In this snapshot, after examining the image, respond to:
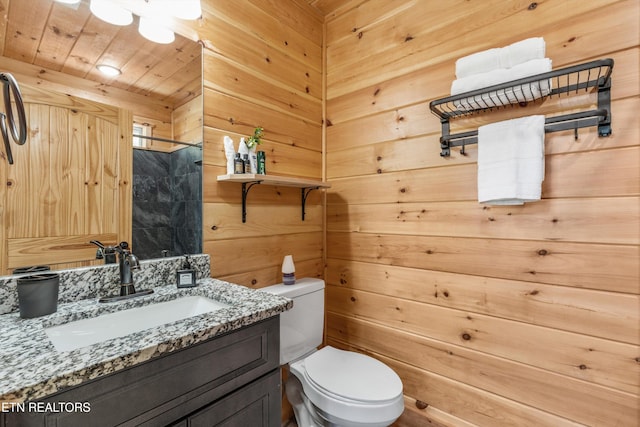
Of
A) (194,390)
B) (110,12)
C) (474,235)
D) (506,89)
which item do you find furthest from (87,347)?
(506,89)

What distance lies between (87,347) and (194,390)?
0.26 meters

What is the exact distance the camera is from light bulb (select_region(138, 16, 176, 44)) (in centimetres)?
122

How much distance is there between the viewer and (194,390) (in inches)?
29.9

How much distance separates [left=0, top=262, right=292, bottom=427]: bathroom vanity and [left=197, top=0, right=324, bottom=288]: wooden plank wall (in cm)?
49

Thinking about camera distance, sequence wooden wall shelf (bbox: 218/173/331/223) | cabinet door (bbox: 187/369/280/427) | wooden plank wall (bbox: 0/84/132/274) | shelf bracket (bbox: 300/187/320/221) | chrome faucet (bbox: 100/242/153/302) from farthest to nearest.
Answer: shelf bracket (bbox: 300/187/320/221), wooden wall shelf (bbox: 218/173/331/223), chrome faucet (bbox: 100/242/153/302), wooden plank wall (bbox: 0/84/132/274), cabinet door (bbox: 187/369/280/427)

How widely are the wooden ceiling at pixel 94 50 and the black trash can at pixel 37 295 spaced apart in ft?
2.26

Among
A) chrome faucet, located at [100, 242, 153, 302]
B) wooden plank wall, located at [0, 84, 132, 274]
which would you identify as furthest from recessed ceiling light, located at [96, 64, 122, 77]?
chrome faucet, located at [100, 242, 153, 302]

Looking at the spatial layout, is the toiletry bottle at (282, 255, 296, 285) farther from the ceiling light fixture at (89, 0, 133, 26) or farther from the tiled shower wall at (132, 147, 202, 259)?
the ceiling light fixture at (89, 0, 133, 26)

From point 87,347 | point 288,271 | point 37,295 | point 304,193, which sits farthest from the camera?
point 304,193

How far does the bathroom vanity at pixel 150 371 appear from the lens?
565 mm

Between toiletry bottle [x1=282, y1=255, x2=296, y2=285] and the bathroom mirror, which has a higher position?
the bathroom mirror

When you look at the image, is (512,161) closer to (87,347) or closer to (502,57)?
(502,57)

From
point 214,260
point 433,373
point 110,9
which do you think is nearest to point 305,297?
point 214,260

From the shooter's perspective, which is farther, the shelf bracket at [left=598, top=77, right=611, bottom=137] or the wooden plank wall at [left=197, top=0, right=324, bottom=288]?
the wooden plank wall at [left=197, top=0, right=324, bottom=288]
